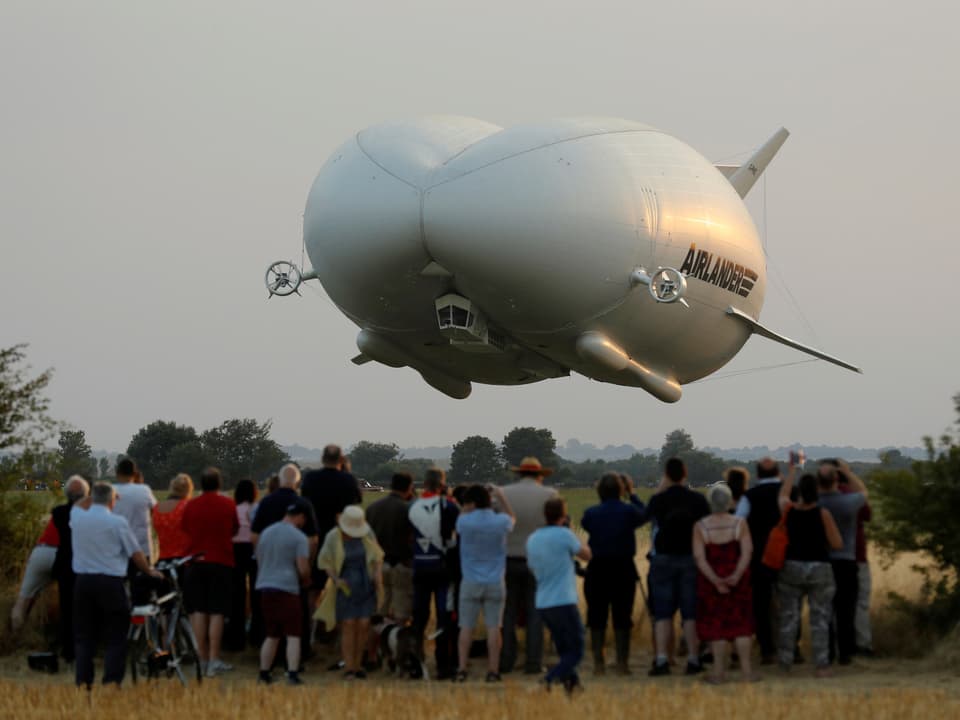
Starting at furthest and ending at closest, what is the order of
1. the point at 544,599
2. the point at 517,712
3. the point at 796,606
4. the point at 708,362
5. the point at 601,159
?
the point at 708,362 → the point at 601,159 → the point at 796,606 → the point at 544,599 → the point at 517,712

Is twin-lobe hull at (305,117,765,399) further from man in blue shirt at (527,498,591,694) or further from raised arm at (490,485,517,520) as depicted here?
man in blue shirt at (527,498,591,694)

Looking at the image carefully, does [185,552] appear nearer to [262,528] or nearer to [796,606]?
[262,528]

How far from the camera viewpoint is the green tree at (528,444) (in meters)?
86.8

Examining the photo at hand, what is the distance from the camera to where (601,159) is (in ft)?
90.9

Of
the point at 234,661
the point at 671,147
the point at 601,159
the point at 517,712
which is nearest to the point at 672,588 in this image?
the point at 517,712

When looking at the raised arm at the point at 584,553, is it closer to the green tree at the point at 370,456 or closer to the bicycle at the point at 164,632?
the bicycle at the point at 164,632

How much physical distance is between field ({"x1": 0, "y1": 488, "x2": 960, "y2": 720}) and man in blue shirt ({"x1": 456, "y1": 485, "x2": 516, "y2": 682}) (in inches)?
15.5

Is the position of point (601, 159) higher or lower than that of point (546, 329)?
higher

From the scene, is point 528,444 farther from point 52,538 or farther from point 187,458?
point 52,538

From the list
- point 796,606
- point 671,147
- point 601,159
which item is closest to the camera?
point 796,606

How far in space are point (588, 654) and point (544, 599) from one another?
12.5 ft

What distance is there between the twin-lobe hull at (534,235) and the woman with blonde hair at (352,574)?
10765 mm

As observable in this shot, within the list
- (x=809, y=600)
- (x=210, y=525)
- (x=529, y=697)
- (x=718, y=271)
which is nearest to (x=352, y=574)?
(x=210, y=525)

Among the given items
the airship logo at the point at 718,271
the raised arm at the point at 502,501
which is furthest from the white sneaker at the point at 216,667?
the airship logo at the point at 718,271
